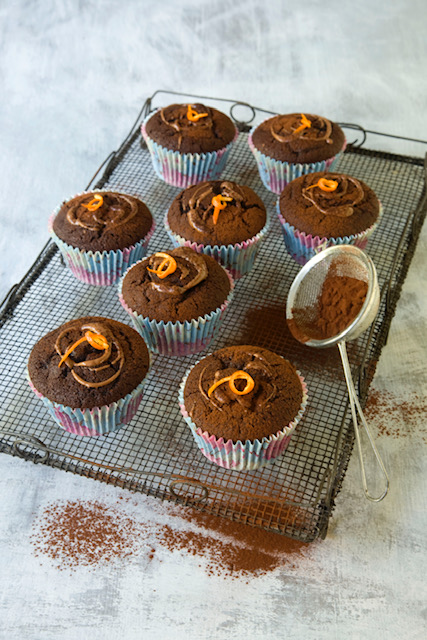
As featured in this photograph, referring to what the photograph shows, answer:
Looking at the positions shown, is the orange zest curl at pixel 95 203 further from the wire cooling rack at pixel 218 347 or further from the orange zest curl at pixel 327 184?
the orange zest curl at pixel 327 184

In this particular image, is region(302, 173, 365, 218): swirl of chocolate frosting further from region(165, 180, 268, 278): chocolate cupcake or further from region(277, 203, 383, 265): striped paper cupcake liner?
region(165, 180, 268, 278): chocolate cupcake

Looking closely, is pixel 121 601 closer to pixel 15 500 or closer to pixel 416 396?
pixel 15 500

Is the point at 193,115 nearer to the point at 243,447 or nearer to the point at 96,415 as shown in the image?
the point at 96,415

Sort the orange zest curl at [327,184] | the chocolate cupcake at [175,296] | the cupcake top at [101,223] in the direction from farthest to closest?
1. the orange zest curl at [327,184]
2. the cupcake top at [101,223]
3. the chocolate cupcake at [175,296]

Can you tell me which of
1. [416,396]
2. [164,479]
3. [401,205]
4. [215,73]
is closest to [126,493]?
[164,479]

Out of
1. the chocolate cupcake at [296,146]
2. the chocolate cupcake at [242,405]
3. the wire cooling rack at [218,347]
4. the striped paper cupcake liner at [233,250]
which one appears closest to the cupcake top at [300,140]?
the chocolate cupcake at [296,146]

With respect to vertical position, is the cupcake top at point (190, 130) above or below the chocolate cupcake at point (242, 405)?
above
